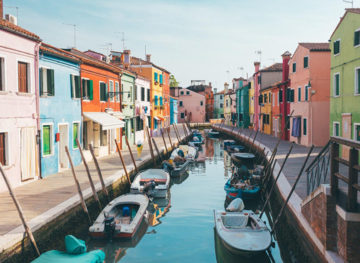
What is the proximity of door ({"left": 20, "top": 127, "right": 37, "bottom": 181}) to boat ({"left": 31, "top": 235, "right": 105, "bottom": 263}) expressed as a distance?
23.5 feet

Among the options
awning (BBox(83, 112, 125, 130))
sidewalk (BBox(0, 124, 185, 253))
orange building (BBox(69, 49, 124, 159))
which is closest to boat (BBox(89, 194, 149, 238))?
sidewalk (BBox(0, 124, 185, 253))

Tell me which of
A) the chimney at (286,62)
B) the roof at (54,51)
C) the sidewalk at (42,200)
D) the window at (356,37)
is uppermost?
the chimney at (286,62)

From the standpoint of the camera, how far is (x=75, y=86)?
19.9 m

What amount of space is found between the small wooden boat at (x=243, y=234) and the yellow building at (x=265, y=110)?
1145 inches

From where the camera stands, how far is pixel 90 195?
42.6 feet

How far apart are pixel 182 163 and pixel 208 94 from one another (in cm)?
→ 6173

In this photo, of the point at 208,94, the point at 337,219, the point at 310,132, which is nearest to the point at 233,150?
the point at 310,132

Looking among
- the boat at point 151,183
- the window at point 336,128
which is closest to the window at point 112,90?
the boat at point 151,183

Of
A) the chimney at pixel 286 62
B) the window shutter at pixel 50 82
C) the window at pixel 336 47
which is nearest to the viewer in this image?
the window shutter at pixel 50 82

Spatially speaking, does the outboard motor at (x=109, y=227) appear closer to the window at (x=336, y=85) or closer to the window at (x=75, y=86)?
the window at (x=75, y=86)

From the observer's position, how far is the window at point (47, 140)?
16516 millimetres

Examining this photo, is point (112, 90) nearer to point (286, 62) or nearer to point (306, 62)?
point (306, 62)

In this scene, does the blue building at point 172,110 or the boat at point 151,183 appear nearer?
the boat at point 151,183

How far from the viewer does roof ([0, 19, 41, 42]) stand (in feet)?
43.2
